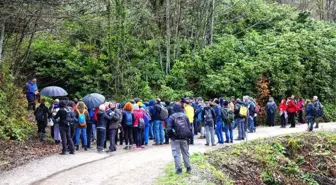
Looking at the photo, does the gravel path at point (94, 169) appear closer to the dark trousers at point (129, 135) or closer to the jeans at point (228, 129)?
the dark trousers at point (129, 135)

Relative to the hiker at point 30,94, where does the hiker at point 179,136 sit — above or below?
below

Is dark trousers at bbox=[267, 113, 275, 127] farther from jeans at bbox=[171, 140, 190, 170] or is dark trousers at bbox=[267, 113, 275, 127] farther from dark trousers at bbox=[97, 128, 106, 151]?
jeans at bbox=[171, 140, 190, 170]

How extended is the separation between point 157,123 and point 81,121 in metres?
3.19

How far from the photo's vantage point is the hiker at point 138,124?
1650 cm

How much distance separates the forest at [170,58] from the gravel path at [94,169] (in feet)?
34.5

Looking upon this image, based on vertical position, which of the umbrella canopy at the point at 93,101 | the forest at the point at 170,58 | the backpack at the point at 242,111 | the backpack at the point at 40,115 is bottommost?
the backpack at the point at 242,111

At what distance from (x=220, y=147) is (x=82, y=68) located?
13.4 m

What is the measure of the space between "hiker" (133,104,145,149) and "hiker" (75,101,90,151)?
5.74ft

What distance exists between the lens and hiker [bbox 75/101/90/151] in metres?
15.7

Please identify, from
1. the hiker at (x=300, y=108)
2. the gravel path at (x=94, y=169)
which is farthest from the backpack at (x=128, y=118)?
the hiker at (x=300, y=108)

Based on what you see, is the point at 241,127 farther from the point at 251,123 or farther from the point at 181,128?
the point at 181,128

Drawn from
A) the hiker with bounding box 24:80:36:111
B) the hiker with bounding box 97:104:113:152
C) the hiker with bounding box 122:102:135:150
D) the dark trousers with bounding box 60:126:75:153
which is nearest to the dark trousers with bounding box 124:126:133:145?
the hiker with bounding box 122:102:135:150

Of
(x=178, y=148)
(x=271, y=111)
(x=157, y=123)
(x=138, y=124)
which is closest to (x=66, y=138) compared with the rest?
(x=138, y=124)

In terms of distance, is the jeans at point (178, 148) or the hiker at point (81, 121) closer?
the jeans at point (178, 148)
